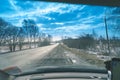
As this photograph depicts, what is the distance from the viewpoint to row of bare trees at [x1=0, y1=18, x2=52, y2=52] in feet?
9.15

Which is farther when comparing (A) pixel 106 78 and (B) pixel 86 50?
(B) pixel 86 50

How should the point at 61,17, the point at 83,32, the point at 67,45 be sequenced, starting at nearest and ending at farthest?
the point at 61,17 → the point at 83,32 → the point at 67,45

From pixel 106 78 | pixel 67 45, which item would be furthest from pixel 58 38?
pixel 106 78

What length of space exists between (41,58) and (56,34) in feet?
1.20

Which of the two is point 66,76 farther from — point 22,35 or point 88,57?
point 22,35

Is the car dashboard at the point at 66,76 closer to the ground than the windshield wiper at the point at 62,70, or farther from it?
closer to the ground

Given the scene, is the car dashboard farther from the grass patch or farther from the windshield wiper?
the grass patch

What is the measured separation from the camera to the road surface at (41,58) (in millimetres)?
3004

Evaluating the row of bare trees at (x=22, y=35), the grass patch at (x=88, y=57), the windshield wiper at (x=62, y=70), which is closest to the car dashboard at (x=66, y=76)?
the windshield wiper at (x=62, y=70)

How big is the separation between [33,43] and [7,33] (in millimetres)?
340

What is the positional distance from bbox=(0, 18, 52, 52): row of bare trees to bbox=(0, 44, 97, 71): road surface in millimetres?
85

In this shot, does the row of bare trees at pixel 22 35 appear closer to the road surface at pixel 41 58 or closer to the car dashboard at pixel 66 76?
the road surface at pixel 41 58

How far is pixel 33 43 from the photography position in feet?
10.0

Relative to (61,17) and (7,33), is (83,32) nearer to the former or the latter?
(61,17)
